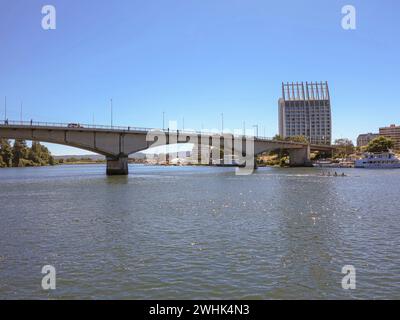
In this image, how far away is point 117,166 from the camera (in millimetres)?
96875

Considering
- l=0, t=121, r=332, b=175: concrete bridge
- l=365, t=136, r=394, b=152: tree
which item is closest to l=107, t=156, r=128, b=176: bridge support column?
l=0, t=121, r=332, b=175: concrete bridge

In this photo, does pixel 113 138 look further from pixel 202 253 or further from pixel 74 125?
pixel 202 253

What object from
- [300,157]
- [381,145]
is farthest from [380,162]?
[300,157]

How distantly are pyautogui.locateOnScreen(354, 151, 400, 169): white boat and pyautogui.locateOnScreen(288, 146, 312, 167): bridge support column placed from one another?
20676 mm

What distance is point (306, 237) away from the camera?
22.2 metres

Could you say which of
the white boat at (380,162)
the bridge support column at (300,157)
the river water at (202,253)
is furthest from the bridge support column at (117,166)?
the white boat at (380,162)

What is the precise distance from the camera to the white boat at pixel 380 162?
146m

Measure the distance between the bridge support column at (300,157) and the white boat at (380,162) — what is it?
20676mm

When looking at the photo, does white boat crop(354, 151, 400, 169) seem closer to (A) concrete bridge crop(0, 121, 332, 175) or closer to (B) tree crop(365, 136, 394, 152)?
(B) tree crop(365, 136, 394, 152)

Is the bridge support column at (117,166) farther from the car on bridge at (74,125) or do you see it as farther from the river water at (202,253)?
the river water at (202,253)

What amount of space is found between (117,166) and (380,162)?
10732cm

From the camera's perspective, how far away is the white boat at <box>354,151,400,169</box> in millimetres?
145625

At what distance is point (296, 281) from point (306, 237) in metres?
8.07
